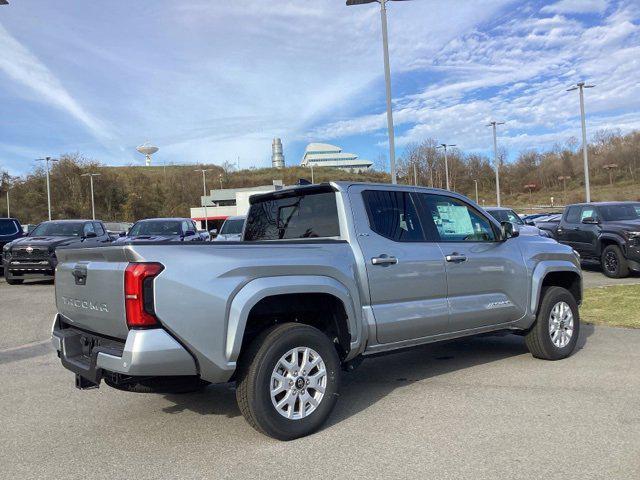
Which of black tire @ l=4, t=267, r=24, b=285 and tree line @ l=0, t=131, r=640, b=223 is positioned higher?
tree line @ l=0, t=131, r=640, b=223

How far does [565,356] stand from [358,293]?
307 cm

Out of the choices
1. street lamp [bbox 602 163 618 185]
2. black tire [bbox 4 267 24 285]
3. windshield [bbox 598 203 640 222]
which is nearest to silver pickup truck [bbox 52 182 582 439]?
windshield [bbox 598 203 640 222]

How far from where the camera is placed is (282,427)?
4.00 m

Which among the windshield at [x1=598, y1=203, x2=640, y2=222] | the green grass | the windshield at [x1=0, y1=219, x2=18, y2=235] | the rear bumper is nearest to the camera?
the rear bumper

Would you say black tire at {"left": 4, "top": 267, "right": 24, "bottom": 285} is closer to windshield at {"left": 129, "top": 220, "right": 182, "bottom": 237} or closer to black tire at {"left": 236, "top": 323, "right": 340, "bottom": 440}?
windshield at {"left": 129, "top": 220, "right": 182, "bottom": 237}

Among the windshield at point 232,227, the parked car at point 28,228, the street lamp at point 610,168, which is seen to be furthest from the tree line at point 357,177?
the windshield at point 232,227

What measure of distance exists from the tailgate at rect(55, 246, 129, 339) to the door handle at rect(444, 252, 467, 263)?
289cm

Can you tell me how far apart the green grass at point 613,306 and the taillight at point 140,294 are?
6910 millimetres

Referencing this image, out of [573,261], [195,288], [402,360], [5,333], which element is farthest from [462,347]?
[5,333]

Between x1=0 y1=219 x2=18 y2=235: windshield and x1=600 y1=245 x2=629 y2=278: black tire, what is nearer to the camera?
x1=600 y1=245 x2=629 y2=278: black tire

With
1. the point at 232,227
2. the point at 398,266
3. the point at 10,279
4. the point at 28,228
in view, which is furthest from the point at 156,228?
the point at 28,228

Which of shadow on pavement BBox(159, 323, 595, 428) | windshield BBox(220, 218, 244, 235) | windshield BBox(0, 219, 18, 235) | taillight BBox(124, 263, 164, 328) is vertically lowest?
shadow on pavement BBox(159, 323, 595, 428)

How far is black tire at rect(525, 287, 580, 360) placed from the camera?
6.05m

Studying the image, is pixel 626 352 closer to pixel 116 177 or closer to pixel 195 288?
pixel 195 288
